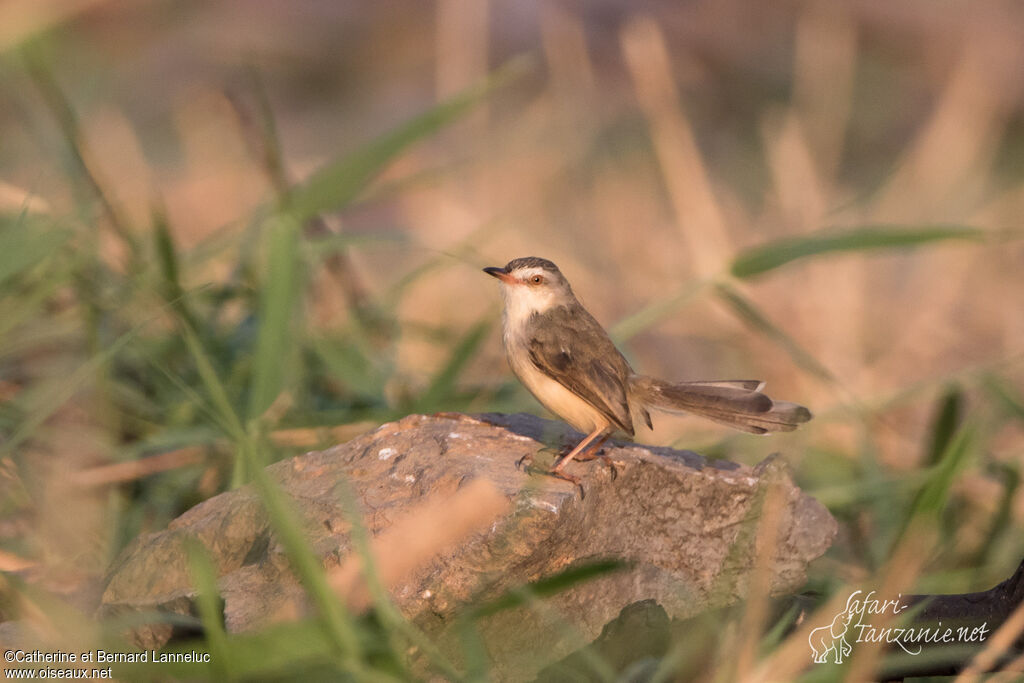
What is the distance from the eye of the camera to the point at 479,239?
5.66 meters

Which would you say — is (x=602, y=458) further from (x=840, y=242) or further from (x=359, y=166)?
(x=359, y=166)

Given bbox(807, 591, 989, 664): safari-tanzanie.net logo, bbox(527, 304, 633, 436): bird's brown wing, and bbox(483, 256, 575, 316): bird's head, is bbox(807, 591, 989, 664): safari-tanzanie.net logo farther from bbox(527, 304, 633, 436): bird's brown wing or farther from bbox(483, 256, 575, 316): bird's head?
bbox(483, 256, 575, 316): bird's head

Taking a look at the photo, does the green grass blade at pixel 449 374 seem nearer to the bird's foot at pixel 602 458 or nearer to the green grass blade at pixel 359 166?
Result: the green grass blade at pixel 359 166

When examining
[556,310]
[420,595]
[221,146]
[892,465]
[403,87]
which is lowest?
[892,465]

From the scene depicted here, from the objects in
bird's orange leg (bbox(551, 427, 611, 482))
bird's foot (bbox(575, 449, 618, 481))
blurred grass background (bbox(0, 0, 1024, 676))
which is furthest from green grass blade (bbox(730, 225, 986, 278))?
bird's foot (bbox(575, 449, 618, 481))

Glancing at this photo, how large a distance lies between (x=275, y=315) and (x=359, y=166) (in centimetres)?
74

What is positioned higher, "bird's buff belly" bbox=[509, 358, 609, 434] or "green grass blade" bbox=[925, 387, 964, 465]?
"bird's buff belly" bbox=[509, 358, 609, 434]

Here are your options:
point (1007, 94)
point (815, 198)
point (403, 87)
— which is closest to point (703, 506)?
point (815, 198)

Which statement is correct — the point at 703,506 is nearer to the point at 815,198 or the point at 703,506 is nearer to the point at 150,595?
the point at 150,595

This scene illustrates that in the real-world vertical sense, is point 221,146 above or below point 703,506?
above

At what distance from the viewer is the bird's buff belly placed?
3.71 metres

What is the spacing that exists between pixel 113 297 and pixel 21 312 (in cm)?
59

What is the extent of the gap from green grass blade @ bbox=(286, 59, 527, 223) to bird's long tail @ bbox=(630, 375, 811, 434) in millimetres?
1331

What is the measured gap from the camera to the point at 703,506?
11.2 feet
